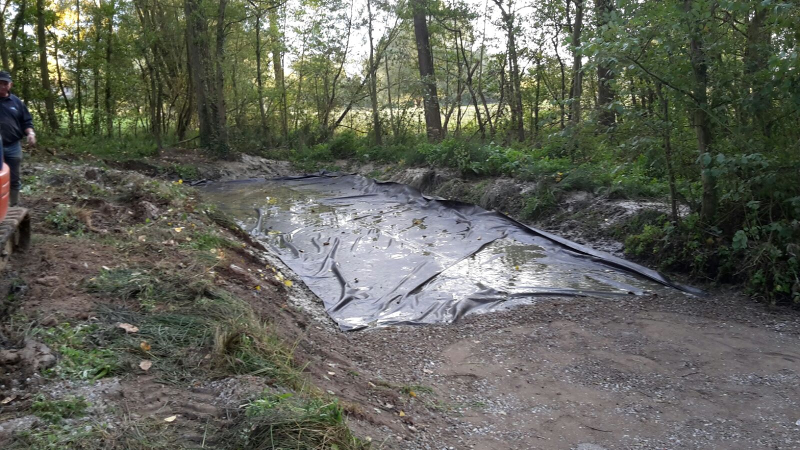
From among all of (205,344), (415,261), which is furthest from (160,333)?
(415,261)

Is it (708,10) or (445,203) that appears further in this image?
(445,203)

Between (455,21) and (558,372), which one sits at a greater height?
(455,21)

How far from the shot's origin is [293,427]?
2631mm

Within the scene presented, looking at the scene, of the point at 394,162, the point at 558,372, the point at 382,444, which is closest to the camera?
the point at 382,444

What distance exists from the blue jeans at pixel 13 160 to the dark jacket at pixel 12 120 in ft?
0.17

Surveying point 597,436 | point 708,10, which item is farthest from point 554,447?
point 708,10

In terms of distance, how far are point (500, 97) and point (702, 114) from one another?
1005 cm

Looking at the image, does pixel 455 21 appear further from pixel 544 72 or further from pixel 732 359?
pixel 732 359

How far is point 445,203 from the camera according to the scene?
10.6 metres

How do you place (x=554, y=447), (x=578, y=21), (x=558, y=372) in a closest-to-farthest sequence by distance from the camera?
(x=554, y=447)
(x=558, y=372)
(x=578, y=21)

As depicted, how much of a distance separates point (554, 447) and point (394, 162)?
39.7 ft

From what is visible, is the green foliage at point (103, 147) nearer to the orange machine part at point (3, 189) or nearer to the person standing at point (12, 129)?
the person standing at point (12, 129)

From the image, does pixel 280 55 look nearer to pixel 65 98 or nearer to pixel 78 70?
pixel 78 70

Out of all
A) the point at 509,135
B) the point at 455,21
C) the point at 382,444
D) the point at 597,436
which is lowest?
the point at 597,436
